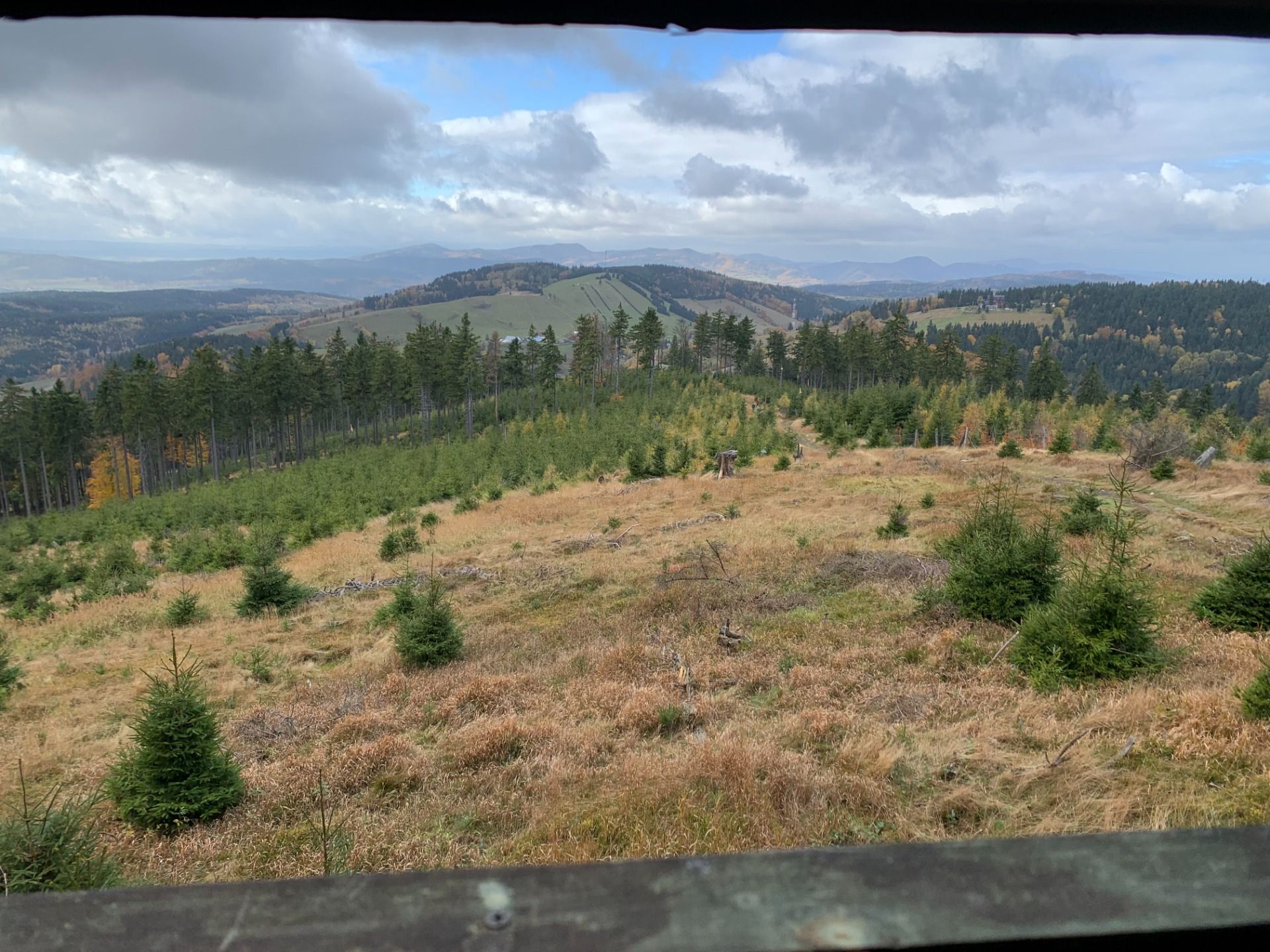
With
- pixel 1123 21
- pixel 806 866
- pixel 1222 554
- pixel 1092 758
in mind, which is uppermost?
pixel 1123 21

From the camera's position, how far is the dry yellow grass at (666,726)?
487 centimetres

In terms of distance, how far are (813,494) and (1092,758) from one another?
19.8m

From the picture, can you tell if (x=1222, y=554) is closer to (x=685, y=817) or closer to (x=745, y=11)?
(x=685, y=817)

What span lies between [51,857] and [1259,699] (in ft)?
30.3

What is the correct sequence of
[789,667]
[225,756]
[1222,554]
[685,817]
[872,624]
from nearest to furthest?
[685,817] → [225,756] → [789,667] → [872,624] → [1222,554]

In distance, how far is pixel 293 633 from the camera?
542 inches

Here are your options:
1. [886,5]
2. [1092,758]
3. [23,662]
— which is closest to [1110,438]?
[1092,758]

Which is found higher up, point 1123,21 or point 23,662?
point 1123,21

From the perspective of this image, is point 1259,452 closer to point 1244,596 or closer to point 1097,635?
point 1244,596

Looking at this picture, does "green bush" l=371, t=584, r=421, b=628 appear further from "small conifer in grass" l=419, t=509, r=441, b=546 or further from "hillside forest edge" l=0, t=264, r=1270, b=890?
"small conifer in grass" l=419, t=509, r=441, b=546

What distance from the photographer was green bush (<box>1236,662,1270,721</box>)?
557cm

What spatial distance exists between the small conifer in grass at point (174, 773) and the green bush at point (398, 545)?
49.5ft

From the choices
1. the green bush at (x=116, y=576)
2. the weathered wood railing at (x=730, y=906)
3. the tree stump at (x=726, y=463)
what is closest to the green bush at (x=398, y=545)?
the green bush at (x=116, y=576)

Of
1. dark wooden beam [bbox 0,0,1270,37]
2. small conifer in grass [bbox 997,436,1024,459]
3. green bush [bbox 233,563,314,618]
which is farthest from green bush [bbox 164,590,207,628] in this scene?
small conifer in grass [bbox 997,436,1024,459]
